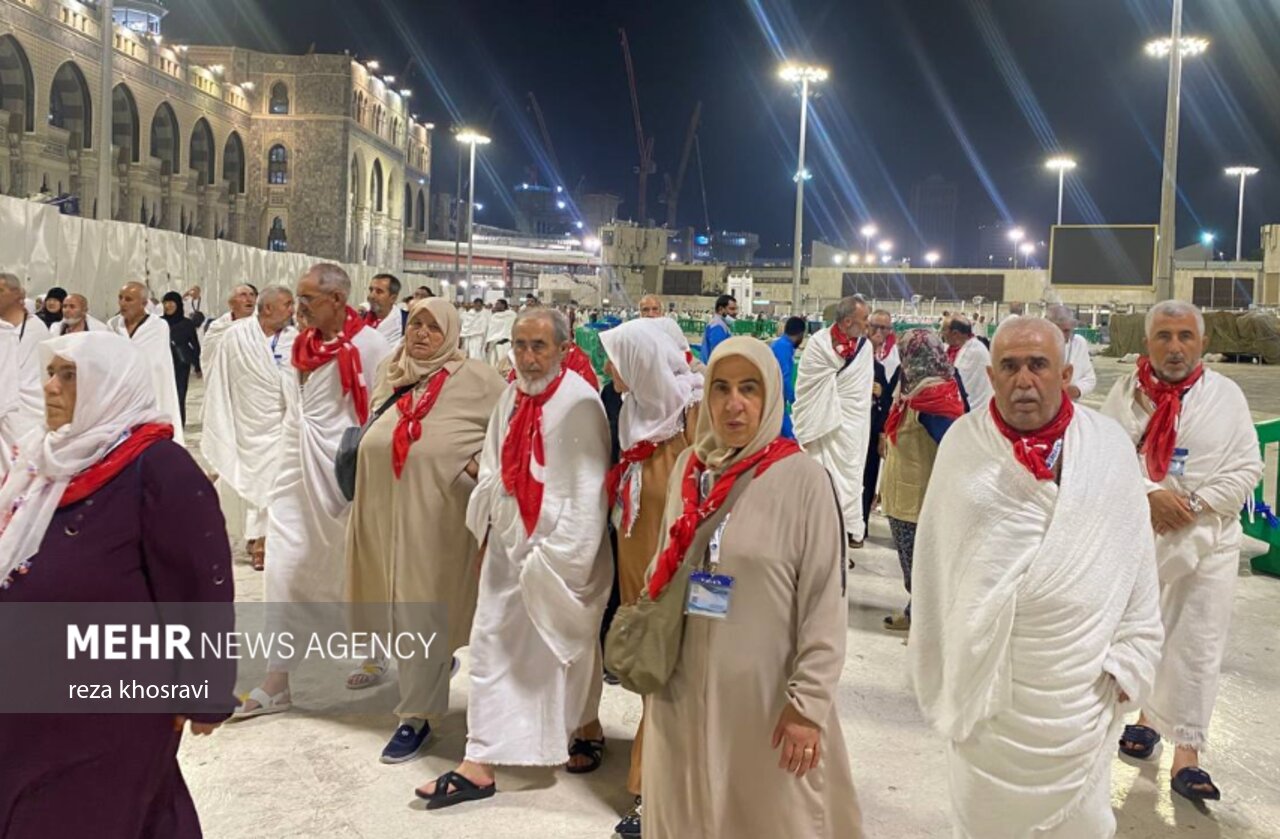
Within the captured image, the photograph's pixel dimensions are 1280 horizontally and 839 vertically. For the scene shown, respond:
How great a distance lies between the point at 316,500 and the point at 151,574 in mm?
2084

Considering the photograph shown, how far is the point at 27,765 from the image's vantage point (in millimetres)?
2188

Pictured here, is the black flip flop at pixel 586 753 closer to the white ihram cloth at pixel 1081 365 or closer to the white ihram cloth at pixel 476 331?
the white ihram cloth at pixel 1081 365

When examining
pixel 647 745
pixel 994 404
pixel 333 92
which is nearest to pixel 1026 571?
pixel 994 404

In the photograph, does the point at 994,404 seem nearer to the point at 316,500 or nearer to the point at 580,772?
the point at 580,772

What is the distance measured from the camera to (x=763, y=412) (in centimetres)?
257

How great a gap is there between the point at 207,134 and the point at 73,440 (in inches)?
2247

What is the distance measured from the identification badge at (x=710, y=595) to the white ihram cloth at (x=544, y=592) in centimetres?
101

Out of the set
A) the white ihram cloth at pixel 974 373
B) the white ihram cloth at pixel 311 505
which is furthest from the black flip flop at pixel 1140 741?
the white ihram cloth at pixel 311 505

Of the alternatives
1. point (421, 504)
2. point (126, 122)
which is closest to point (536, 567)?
point (421, 504)

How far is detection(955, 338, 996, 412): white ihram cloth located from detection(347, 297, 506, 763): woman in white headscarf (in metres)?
3.86

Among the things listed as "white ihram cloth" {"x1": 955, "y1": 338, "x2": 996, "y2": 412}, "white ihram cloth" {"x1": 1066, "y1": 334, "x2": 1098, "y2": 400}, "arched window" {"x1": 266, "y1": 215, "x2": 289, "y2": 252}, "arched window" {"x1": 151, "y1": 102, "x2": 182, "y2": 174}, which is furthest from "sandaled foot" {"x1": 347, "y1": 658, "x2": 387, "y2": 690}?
"arched window" {"x1": 266, "y1": 215, "x2": 289, "y2": 252}

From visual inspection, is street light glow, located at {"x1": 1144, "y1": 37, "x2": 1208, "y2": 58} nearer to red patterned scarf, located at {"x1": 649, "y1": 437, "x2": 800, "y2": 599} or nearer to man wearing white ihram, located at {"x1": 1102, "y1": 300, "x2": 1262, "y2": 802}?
man wearing white ihram, located at {"x1": 1102, "y1": 300, "x2": 1262, "y2": 802}

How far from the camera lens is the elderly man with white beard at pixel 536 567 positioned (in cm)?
348

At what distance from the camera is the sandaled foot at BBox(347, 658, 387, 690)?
4.59 meters
